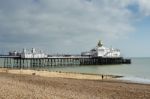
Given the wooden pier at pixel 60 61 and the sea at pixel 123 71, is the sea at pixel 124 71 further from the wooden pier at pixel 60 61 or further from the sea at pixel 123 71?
the wooden pier at pixel 60 61

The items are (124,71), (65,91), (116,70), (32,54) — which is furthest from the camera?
(32,54)

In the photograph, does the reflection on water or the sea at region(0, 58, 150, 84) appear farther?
the reflection on water

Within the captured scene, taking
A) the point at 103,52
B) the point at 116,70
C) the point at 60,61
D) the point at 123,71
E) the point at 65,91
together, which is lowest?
the point at 123,71

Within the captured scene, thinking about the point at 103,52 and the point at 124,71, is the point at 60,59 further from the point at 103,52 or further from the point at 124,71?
the point at 124,71

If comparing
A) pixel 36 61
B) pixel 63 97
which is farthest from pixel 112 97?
pixel 36 61

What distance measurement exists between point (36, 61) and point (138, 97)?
62.7 m

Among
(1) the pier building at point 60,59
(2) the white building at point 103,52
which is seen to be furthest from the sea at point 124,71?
(2) the white building at point 103,52

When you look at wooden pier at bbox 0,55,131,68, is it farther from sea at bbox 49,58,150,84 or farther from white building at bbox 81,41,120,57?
sea at bbox 49,58,150,84

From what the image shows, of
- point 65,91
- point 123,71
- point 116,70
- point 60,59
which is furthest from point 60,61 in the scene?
point 65,91

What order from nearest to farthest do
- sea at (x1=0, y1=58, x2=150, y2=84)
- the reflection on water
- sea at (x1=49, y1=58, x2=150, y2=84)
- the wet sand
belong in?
the wet sand, sea at (x1=49, y1=58, x2=150, y2=84), sea at (x1=0, y1=58, x2=150, y2=84), the reflection on water

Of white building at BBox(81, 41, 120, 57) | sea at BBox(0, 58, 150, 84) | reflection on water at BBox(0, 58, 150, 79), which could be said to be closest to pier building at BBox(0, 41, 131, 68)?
white building at BBox(81, 41, 120, 57)

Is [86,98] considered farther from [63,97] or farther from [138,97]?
[138,97]

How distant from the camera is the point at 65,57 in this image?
78500 mm

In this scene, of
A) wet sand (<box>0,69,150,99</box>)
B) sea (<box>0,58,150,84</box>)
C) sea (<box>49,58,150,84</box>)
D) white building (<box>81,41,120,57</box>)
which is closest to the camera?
wet sand (<box>0,69,150,99</box>)
